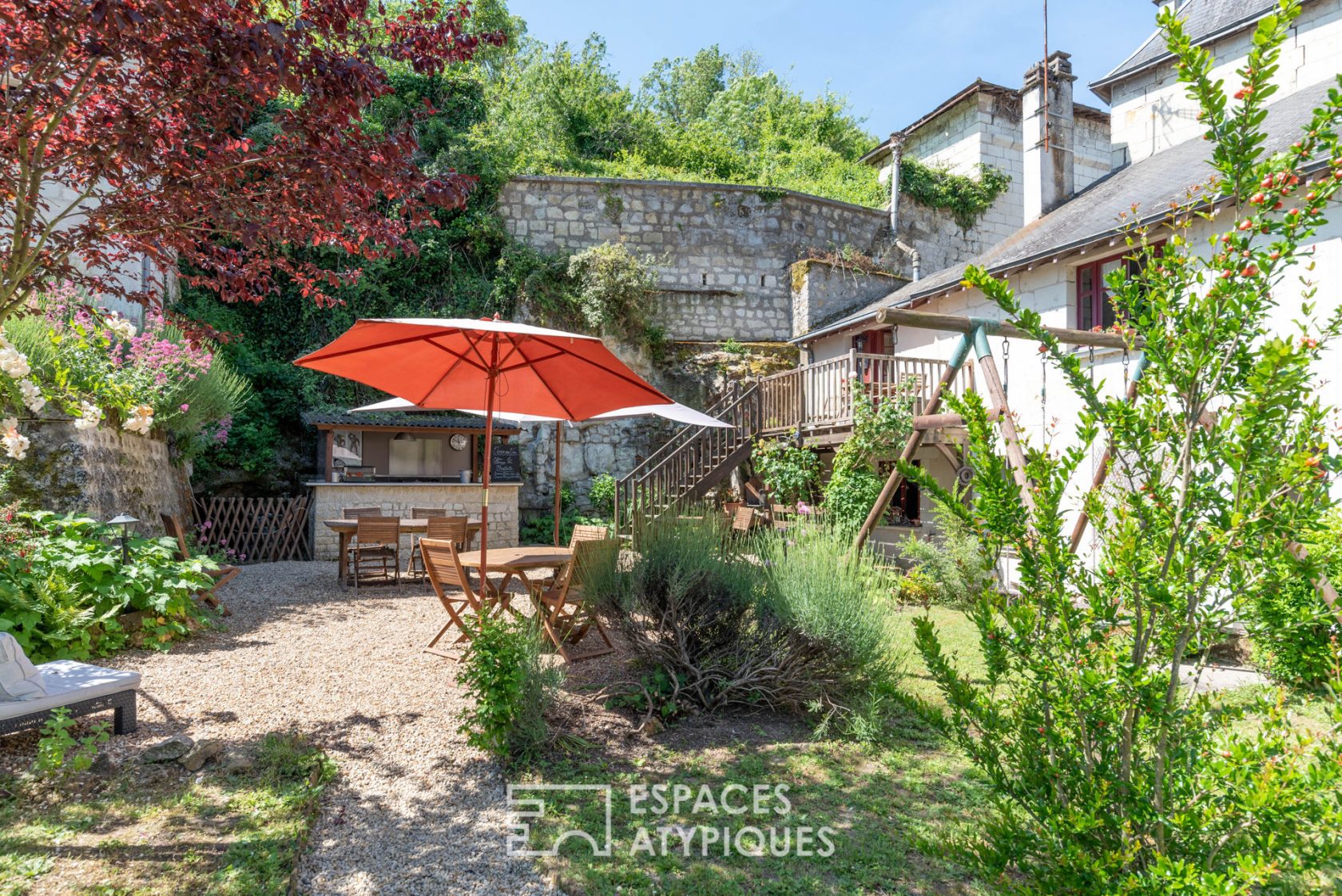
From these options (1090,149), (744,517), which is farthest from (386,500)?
(1090,149)

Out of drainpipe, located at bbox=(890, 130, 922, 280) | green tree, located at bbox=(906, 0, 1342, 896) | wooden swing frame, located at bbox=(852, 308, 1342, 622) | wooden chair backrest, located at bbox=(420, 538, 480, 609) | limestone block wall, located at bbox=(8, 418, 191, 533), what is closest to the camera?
green tree, located at bbox=(906, 0, 1342, 896)

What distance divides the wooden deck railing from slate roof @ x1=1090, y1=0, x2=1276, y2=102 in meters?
6.31

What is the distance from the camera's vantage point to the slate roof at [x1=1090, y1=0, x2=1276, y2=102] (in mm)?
11820

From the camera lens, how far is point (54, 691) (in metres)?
3.71

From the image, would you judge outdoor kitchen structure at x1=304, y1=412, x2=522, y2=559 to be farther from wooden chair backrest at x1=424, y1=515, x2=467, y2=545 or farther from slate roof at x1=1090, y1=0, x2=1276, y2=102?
slate roof at x1=1090, y1=0, x2=1276, y2=102

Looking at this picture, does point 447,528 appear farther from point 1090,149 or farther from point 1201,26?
point 1090,149

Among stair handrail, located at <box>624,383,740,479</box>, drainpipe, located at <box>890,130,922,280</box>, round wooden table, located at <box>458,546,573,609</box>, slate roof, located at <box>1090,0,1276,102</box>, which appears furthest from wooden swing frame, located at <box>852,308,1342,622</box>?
drainpipe, located at <box>890,130,922,280</box>

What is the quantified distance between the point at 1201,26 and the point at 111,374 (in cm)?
1667

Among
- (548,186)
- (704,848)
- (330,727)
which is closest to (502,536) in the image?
(548,186)

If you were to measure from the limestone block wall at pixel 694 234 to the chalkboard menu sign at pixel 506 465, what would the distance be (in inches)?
177

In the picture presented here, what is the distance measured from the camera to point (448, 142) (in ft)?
50.2

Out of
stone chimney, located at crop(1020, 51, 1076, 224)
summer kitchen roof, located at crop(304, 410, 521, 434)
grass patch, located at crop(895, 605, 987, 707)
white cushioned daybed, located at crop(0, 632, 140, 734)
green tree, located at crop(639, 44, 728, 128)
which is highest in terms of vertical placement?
green tree, located at crop(639, 44, 728, 128)

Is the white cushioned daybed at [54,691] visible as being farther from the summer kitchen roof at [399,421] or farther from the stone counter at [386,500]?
the summer kitchen roof at [399,421]

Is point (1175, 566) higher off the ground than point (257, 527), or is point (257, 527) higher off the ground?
point (1175, 566)
